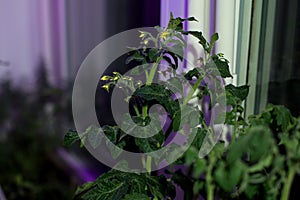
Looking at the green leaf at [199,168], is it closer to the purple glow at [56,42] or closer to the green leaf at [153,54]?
the green leaf at [153,54]

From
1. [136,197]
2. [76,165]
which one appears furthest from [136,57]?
[76,165]

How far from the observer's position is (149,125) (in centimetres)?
83

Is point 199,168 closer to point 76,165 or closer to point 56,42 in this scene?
point 56,42

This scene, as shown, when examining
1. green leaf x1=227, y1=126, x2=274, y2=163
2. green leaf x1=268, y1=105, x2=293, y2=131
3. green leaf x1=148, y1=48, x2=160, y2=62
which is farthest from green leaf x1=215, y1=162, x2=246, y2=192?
green leaf x1=148, y1=48, x2=160, y2=62

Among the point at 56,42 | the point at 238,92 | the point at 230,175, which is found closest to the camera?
the point at 230,175

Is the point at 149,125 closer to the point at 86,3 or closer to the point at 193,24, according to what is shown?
the point at 193,24

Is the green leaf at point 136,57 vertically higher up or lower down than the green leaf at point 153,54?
lower down

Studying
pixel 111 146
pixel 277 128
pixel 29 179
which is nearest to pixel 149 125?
pixel 111 146

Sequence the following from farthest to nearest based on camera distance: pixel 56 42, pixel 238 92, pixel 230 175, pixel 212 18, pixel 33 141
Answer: pixel 33 141
pixel 56 42
pixel 212 18
pixel 238 92
pixel 230 175

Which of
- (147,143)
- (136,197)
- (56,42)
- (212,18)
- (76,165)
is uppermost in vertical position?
(212,18)

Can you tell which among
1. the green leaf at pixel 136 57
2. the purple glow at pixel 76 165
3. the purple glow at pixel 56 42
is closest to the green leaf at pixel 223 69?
the green leaf at pixel 136 57

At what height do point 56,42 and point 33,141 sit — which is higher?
point 56,42

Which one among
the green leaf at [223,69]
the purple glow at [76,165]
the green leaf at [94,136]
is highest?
the green leaf at [223,69]

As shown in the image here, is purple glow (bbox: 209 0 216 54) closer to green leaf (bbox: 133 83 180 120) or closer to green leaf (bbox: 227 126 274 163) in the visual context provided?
green leaf (bbox: 133 83 180 120)
